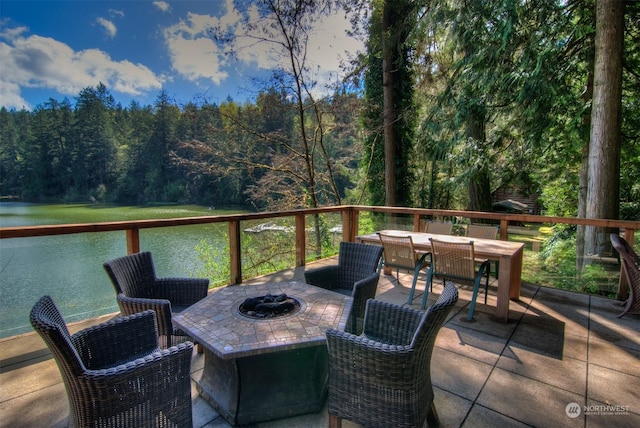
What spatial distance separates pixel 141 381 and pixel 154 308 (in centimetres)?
90

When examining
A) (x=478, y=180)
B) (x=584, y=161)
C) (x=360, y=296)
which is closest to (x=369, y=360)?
(x=360, y=296)

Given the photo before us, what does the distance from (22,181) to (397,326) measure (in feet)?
104

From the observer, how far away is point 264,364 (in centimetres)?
172

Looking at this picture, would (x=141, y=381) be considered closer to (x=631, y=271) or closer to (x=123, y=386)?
(x=123, y=386)

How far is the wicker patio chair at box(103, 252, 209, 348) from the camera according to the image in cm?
209

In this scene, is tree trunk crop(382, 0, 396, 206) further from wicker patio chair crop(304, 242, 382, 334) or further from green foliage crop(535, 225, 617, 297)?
wicker patio chair crop(304, 242, 382, 334)

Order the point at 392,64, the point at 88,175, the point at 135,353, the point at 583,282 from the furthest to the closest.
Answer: the point at 88,175, the point at 392,64, the point at 583,282, the point at 135,353

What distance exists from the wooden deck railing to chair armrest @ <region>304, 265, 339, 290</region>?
1531 millimetres

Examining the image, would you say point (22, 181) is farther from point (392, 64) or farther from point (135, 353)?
point (135, 353)

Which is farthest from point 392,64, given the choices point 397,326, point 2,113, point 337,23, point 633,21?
point 2,113

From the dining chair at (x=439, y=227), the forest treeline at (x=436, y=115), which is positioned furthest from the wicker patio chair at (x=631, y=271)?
the dining chair at (x=439, y=227)

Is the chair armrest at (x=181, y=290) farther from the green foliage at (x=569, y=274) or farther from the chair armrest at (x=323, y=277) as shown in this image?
the green foliage at (x=569, y=274)

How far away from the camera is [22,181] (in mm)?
23531

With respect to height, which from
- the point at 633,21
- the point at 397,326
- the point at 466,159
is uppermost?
the point at 633,21
